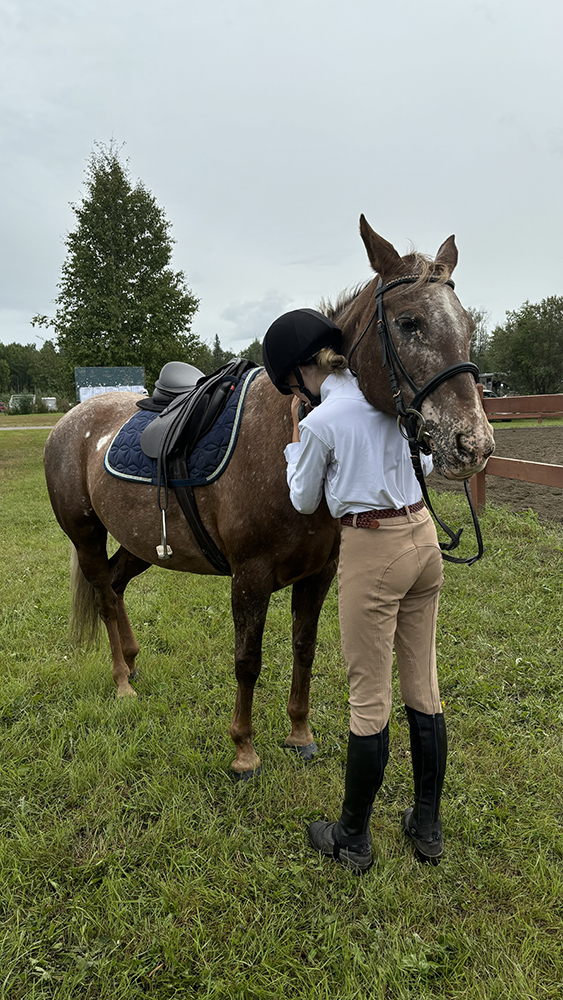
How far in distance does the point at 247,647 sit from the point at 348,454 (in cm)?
120

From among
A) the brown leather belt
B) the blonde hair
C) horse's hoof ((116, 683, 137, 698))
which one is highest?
the blonde hair

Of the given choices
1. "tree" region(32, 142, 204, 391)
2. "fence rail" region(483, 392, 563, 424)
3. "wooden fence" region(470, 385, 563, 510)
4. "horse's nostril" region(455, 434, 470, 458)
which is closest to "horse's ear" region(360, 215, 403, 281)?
"horse's nostril" region(455, 434, 470, 458)

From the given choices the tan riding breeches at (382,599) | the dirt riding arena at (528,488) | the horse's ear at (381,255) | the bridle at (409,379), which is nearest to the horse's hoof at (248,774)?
the tan riding breeches at (382,599)

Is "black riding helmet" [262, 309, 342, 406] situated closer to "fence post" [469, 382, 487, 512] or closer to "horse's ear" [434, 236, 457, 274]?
"horse's ear" [434, 236, 457, 274]

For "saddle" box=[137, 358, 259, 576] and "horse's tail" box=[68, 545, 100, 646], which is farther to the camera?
"horse's tail" box=[68, 545, 100, 646]

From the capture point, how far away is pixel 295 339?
Answer: 69.5 inches

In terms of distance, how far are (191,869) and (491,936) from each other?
1132 millimetres

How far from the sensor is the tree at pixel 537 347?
3238 cm

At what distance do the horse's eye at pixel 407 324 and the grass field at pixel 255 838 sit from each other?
6.64ft

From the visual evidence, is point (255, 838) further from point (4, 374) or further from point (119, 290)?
point (4, 374)

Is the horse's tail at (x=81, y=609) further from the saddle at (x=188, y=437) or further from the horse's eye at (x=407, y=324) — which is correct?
the horse's eye at (x=407, y=324)

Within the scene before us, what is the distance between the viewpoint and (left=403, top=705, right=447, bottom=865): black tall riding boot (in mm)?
1990

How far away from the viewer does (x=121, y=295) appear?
1620 centimetres

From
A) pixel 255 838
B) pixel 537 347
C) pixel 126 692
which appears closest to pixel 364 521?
pixel 255 838
